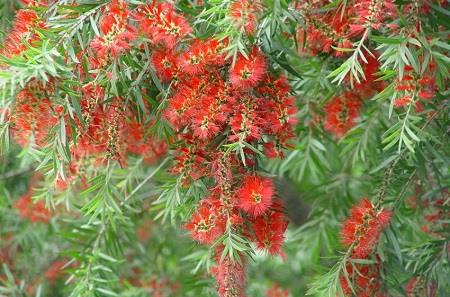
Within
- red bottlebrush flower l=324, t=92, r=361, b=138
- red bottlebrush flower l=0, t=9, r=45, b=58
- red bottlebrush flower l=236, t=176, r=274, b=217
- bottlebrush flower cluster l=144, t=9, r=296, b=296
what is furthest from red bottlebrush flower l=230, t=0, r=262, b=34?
red bottlebrush flower l=324, t=92, r=361, b=138

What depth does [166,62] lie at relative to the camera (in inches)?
75.0

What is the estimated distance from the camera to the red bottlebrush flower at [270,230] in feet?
6.23

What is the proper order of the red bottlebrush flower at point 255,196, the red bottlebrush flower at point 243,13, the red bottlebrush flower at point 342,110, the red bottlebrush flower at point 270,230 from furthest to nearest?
1. the red bottlebrush flower at point 342,110
2. the red bottlebrush flower at point 270,230
3. the red bottlebrush flower at point 255,196
4. the red bottlebrush flower at point 243,13

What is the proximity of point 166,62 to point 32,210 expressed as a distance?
1.41 m

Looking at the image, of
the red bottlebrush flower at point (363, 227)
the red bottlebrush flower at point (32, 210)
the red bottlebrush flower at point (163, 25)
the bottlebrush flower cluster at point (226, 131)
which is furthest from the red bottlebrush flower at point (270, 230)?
the red bottlebrush flower at point (32, 210)

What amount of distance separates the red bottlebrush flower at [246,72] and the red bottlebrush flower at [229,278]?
16.7 inches

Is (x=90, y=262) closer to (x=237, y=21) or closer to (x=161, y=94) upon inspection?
(x=161, y=94)

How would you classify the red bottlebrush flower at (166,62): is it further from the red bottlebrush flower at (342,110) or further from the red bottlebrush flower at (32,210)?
the red bottlebrush flower at (32,210)

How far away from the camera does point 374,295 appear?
2207 mm

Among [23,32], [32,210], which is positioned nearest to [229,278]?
[23,32]

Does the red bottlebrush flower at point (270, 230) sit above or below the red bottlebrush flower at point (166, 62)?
below

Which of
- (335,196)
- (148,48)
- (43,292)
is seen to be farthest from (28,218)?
(148,48)

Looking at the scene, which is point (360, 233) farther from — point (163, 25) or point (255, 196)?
point (163, 25)

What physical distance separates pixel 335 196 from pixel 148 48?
4.39 feet
